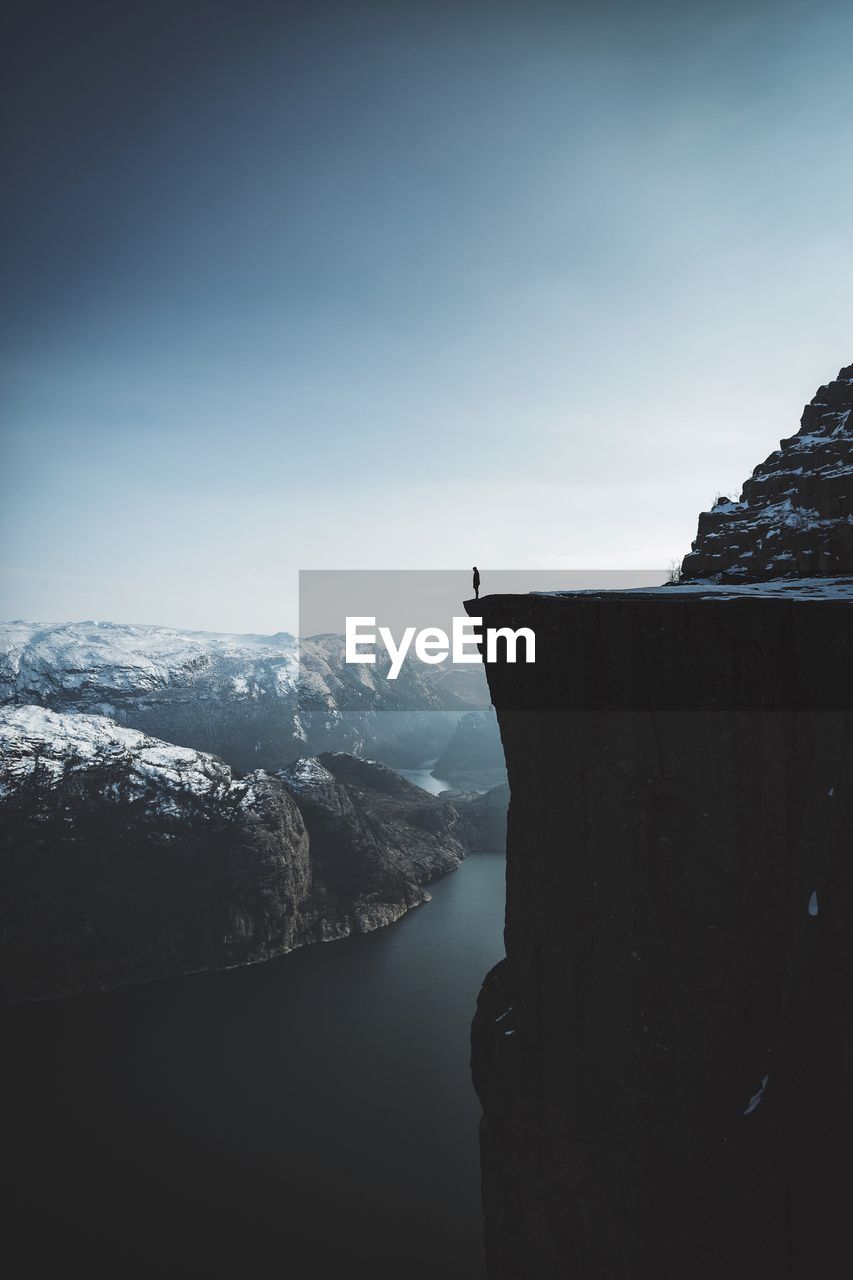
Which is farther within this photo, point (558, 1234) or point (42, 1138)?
point (42, 1138)

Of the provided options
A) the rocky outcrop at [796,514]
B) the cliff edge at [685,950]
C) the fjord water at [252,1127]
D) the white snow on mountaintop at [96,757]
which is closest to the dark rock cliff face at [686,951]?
the cliff edge at [685,950]

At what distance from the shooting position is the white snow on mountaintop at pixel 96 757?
4594 inches

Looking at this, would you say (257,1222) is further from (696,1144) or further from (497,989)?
(696,1144)

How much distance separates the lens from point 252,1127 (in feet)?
199

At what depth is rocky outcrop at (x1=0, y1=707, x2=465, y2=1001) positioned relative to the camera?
327ft

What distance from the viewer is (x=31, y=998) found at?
3575 inches

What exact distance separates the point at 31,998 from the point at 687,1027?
101876mm

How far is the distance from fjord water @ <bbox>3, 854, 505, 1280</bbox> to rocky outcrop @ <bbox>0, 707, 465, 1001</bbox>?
25.8 feet

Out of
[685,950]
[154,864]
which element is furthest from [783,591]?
[154,864]

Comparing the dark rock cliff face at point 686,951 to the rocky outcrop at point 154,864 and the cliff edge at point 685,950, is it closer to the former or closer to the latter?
the cliff edge at point 685,950

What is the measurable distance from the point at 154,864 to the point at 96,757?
25585mm

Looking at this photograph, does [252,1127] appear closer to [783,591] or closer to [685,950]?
[685,950]

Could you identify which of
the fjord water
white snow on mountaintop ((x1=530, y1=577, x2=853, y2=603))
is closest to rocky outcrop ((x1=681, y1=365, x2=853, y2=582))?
white snow on mountaintop ((x1=530, y1=577, x2=853, y2=603))

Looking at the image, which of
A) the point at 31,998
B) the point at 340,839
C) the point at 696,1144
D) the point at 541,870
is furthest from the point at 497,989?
the point at 340,839
